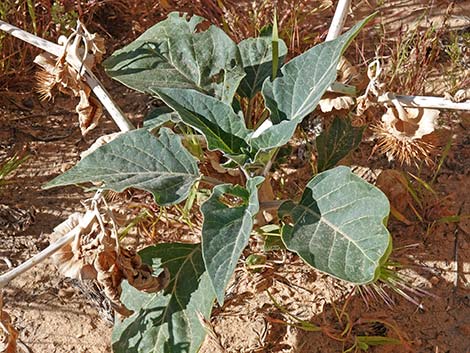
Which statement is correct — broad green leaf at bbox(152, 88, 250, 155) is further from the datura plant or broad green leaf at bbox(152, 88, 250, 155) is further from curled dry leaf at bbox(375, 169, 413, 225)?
curled dry leaf at bbox(375, 169, 413, 225)

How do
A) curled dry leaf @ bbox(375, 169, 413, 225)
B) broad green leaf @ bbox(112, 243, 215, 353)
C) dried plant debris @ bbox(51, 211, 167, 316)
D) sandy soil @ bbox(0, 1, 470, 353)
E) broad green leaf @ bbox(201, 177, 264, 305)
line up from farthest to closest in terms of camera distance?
curled dry leaf @ bbox(375, 169, 413, 225), sandy soil @ bbox(0, 1, 470, 353), broad green leaf @ bbox(112, 243, 215, 353), dried plant debris @ bbox(51, 211, 167, 316), broad green leaf @ bbox(201, 177, 264, 305)

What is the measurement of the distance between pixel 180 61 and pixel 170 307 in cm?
59

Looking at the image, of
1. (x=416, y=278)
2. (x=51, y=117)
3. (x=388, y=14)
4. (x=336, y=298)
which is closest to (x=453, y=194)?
(x=416, y=278)

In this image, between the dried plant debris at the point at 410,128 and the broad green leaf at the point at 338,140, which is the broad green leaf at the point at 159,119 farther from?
the dried plant debris at the point at 410,128

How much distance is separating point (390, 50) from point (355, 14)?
0.27m

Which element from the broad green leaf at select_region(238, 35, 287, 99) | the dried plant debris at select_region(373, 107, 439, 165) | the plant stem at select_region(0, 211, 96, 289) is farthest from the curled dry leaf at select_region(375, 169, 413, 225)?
the plant stem at select_region(0, 211, 96, 289)

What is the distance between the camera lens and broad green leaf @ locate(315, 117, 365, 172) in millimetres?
1761

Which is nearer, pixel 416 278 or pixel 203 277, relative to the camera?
pixel 203 277

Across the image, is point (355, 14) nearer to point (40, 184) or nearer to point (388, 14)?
point (388, 14)

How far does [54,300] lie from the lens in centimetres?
192

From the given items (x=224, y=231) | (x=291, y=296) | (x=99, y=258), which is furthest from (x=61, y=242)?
(x=291, y=296)

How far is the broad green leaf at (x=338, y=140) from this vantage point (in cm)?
176

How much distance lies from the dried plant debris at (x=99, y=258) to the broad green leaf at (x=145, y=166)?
0.09 metres

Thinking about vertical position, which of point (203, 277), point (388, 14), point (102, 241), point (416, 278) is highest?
point (102, 241)
